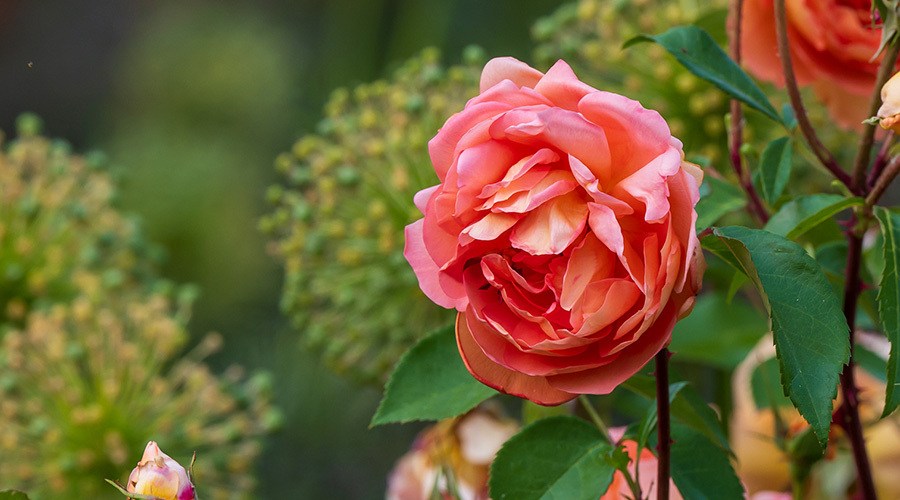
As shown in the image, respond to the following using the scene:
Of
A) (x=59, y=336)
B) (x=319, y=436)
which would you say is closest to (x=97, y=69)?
(x=319, y=436)

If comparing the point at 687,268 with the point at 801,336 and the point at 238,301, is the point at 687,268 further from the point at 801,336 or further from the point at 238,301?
the point at 238,301

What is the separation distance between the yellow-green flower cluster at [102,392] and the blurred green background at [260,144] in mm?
324

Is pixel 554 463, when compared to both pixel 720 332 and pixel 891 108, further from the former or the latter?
pixel 720 332

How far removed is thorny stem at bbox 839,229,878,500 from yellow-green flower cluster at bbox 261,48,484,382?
0.27 meters

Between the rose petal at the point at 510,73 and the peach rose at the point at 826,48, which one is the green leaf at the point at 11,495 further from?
A: the peach rose at the point at 826,48

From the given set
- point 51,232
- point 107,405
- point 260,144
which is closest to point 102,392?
point 107,405

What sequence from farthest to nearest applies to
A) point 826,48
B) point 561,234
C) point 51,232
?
point 51,232, point 826,48, point 561,234

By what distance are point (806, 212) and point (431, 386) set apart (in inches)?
4.9

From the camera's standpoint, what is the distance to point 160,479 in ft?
0.62

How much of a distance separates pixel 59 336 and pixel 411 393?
0.31 metres

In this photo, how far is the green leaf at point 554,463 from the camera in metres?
0.22

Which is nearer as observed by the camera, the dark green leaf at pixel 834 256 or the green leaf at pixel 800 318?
the green leaf at pixel 800 318

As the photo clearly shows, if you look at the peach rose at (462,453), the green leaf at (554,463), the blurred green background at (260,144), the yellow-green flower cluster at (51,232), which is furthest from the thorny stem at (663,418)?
the blurred green background at (260,144)

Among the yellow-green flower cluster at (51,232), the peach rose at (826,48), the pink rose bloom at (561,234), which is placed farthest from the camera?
the yellow-green flower cluster at (51,232)
